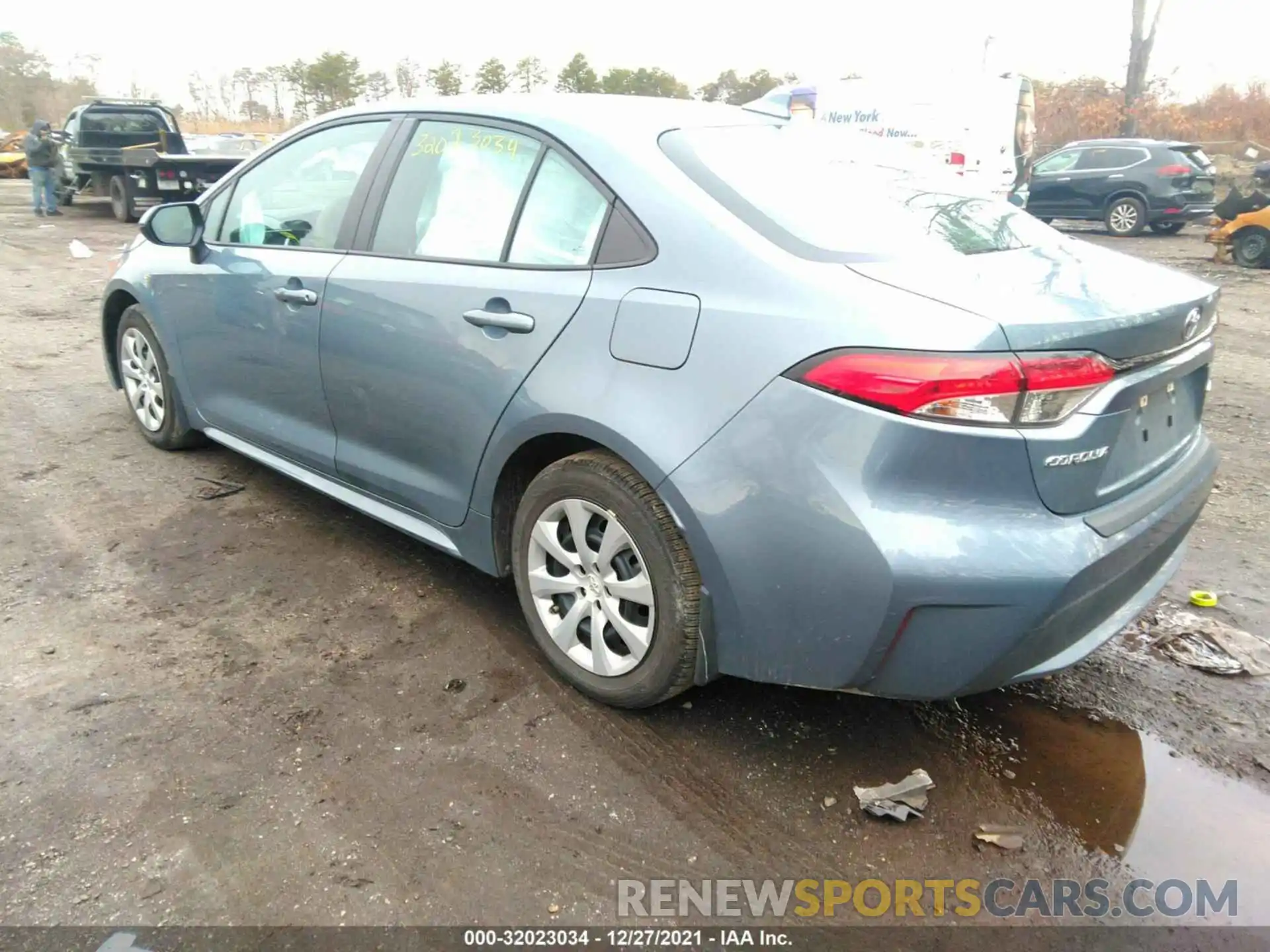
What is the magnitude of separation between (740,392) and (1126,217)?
57.2ft

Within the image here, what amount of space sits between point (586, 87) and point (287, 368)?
172 ft

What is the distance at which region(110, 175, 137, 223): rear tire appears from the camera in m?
16.5

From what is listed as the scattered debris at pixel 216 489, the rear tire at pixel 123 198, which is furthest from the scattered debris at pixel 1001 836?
the rear tire at pixel 123 198

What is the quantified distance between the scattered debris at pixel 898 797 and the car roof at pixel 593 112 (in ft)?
6.38

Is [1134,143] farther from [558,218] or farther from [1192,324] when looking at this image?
[558,218]

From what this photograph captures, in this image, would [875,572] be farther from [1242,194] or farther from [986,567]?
[1242,194]

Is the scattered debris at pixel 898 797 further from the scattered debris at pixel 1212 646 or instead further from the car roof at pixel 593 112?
the car roof at pixel 593 112

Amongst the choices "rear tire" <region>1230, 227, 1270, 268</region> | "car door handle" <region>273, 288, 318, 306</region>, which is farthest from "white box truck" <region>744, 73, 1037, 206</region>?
"car door handle" <region>273, 288, 318, 306</region>

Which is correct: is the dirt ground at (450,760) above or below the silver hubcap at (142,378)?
below

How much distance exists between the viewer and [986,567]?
210cm

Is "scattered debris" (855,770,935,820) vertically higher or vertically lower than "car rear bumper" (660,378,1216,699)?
lower

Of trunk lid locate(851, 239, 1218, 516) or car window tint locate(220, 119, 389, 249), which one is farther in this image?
car window tint locate(220, 119, 389, 249)

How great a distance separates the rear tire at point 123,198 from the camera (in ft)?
54.3

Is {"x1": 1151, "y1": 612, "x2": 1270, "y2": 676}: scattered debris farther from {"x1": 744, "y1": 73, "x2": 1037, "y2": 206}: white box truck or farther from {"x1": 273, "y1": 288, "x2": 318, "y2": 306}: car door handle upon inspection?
{"x1": 744, "y1": 73, "x2": 1037, "y2": 206}: white box truck
